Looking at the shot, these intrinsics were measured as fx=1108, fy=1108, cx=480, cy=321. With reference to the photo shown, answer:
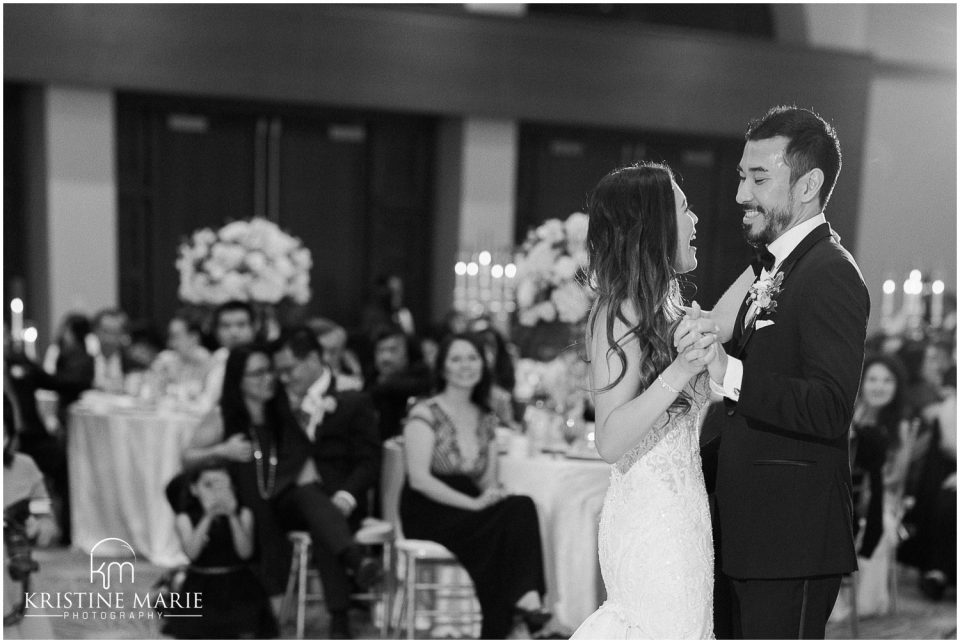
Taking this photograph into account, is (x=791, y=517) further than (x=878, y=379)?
No

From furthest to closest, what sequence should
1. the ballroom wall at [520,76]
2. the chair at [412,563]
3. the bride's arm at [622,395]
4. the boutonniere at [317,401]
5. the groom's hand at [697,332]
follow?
the ballroom wall at [520,76]
the boutonniere at [317,401]
the chair at [412,563]
the bride's arm at [622,395]
the groom's hand at [697,332]

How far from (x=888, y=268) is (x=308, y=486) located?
9.19 meters

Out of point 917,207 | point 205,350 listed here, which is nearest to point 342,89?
point 205,350

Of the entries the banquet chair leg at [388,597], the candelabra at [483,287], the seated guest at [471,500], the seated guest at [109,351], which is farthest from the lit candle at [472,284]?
the banquet chair leg at [388,597]

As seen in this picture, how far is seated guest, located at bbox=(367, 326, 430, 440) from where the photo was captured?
18.9 ft

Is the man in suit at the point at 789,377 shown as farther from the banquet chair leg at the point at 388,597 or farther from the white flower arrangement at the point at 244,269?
the white flower arrangement at the point at 244,269

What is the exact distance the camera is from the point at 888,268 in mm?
12180

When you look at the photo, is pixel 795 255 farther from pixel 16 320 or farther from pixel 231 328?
pixel 16 320

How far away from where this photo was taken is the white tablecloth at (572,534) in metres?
4.46

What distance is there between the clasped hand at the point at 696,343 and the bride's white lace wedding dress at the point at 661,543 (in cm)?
27

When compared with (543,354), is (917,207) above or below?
above

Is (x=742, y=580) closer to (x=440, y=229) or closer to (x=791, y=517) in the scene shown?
(x=791, y=517)

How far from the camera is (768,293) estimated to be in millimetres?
2184

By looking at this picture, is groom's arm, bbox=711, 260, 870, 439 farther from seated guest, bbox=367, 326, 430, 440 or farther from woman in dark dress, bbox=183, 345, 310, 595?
seated guest, bbox=367, 326, 430, 440
